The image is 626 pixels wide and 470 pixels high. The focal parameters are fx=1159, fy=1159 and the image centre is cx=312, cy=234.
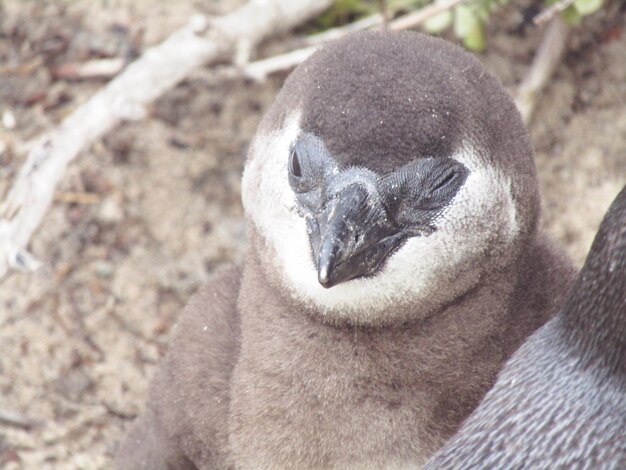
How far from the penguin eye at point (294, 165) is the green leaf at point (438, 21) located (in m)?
1.55

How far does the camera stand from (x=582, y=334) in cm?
247

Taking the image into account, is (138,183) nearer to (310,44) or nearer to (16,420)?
(310,44)

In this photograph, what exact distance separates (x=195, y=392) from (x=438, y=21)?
180 cm

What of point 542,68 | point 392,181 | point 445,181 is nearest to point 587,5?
point 542,68

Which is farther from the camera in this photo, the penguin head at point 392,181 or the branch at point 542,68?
the branch at point 542,68

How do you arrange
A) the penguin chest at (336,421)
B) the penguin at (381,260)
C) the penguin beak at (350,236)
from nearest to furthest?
the penguin beak at (350,236)
the penguin at (381,260)
the penguin chest at (336,421)

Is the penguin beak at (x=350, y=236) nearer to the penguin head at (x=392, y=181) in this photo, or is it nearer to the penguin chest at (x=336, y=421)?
the penguin head at (x=392, y=181)

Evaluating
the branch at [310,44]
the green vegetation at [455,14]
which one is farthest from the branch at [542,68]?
the branch at [310,44]

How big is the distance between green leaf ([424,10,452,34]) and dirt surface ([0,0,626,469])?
0.38 m

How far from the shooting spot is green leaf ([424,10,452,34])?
4242 mm

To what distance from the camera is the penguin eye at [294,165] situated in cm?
284

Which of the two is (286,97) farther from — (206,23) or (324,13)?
(324,13)

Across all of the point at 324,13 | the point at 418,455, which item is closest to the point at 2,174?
the point at 324,13

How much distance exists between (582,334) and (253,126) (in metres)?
2.36
